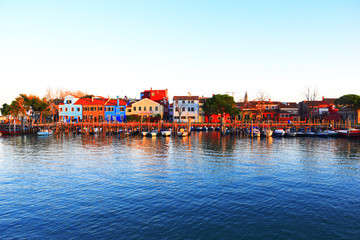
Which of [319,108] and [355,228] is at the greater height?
[319,108]

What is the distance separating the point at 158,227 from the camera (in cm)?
1520

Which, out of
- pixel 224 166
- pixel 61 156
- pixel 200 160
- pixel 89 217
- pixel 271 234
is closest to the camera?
pixel 271 234

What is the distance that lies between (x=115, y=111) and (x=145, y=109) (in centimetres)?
1178

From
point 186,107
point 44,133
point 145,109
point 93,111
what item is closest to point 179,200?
point 44,133

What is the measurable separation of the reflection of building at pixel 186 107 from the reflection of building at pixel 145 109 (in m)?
7.36

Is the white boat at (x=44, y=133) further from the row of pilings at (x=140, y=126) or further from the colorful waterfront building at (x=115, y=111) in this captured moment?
the colorful waterfront building at (x=115, y=111)

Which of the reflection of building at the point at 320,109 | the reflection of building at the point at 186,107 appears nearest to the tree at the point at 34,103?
the reflection of building at the point at 186,107

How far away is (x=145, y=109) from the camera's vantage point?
98312mm

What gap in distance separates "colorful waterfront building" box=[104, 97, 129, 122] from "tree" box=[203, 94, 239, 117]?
33.2 meters

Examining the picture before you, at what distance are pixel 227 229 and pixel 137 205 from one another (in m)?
7.12

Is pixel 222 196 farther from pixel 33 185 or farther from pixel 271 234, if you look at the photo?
pixel 33 185

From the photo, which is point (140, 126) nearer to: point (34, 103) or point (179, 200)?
point (34, 103)

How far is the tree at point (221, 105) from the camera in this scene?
94.6m

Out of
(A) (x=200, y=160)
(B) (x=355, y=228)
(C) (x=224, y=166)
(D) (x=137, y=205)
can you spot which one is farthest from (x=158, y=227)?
(A) (x=200, y=160)
